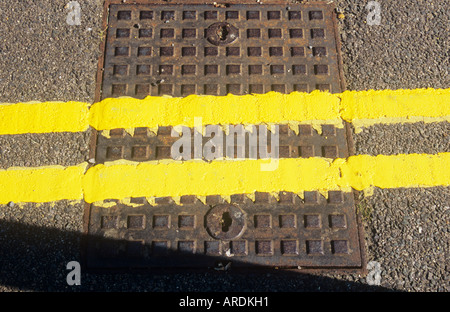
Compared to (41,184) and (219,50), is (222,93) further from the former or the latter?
(41,184)

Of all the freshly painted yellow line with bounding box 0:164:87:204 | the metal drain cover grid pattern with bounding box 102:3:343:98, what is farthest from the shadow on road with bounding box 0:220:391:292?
the metal drain cover grid pattern with bounding box 102:3:343:98

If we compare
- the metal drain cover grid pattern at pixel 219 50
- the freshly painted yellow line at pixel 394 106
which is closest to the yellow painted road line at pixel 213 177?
the freshly painted yellow line at pixel 394 106

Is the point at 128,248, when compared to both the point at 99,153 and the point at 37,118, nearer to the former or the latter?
the point at 99,153

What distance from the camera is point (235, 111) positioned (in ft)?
9.02

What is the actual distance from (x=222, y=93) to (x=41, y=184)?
1.47 meters

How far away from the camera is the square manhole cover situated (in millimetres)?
2422

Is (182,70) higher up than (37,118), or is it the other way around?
(182,70)

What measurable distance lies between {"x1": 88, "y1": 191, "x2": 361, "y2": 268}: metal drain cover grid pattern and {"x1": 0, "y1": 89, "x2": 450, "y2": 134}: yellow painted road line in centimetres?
60

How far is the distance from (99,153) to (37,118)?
1.89 ft

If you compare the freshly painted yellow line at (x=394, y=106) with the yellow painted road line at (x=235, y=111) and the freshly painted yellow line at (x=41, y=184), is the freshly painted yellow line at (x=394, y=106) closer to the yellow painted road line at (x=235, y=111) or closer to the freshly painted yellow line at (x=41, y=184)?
the yellow painted road line at (x=235, y=111)

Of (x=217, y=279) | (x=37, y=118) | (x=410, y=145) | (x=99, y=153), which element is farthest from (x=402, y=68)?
(x=37, y=118)

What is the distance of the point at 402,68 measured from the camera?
291 cm

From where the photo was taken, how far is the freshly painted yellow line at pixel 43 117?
8.92 feet
